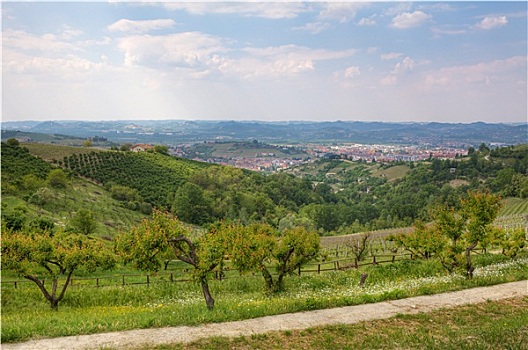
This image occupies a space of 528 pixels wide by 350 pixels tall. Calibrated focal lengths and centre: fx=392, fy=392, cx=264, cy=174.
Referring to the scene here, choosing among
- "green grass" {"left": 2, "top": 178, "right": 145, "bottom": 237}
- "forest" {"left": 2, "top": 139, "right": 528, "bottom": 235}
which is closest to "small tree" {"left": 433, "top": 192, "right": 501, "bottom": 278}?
"green grass" {"left": 2, "top": 178, "right": 145, "bottom": 237}

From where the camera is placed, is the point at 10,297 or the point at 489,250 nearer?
the point at 10,297

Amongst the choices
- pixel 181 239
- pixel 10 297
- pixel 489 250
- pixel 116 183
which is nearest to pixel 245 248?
pixel 181 239

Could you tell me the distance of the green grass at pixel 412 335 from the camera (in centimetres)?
1116

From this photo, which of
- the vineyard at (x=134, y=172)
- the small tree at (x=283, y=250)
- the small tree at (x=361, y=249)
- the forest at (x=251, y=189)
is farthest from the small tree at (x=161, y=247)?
the vineyard at (x=134, y=172)

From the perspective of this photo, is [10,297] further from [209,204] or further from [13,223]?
[209,204]

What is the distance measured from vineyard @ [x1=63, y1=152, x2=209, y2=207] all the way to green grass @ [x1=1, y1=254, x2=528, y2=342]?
7828 cm

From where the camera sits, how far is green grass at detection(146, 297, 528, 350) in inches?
439

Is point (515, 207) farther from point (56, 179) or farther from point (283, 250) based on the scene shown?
point (56, 179)

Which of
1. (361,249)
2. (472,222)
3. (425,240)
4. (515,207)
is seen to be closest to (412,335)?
(472,222)

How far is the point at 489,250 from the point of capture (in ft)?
117

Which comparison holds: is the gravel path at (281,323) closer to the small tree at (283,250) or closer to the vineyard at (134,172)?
the small tree at (283,250)

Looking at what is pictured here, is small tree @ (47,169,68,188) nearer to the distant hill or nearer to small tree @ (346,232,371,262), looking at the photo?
the distant hill

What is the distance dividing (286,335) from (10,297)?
19126 millimetres

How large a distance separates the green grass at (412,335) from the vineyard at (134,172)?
91.9 metres
